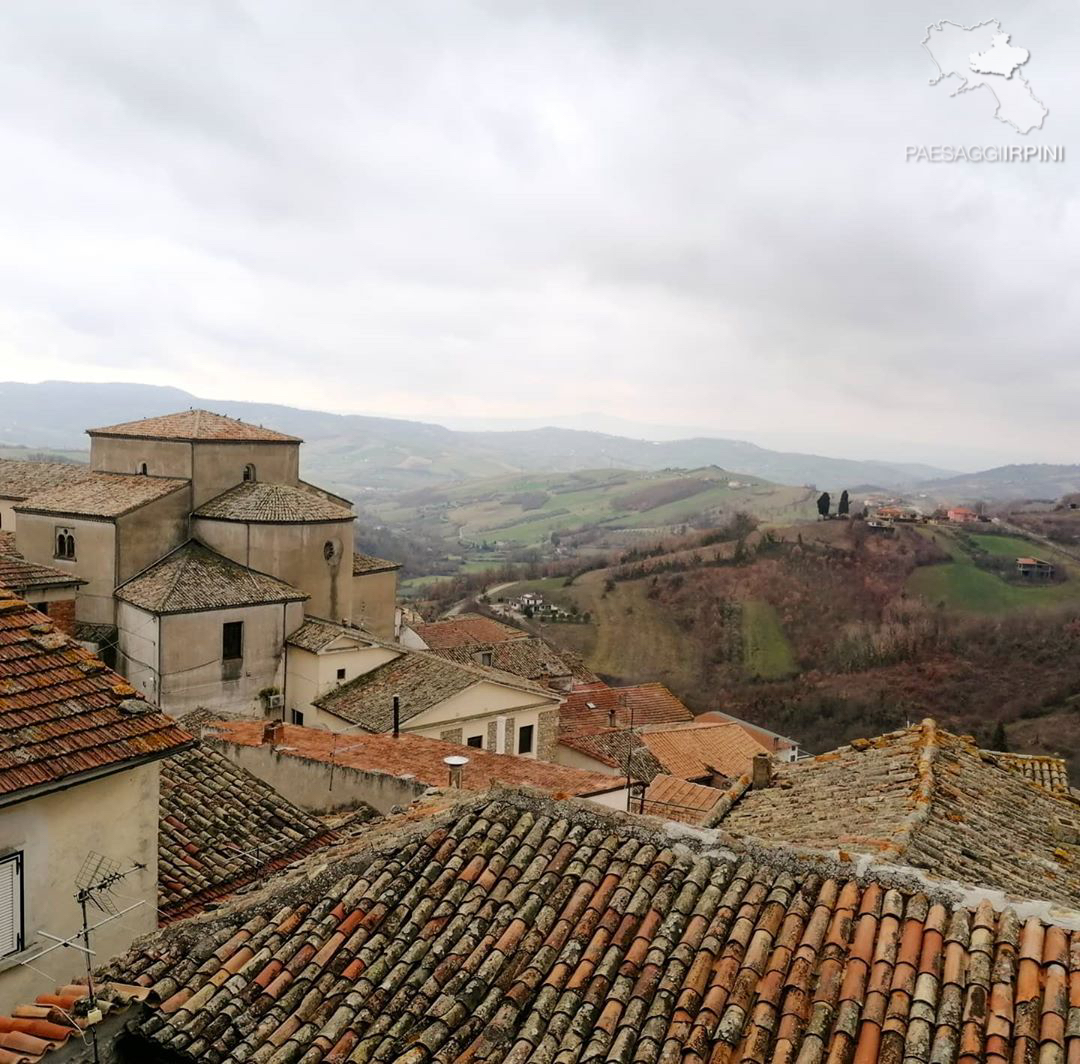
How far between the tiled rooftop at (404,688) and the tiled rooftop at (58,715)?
15.4m

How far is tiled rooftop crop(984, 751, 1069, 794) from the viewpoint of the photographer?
43.8 ft

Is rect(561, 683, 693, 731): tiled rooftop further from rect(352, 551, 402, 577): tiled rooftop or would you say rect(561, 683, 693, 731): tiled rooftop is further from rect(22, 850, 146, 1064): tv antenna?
rect(22, 850, 146, 1064): tv antenna

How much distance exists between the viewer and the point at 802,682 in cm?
7225

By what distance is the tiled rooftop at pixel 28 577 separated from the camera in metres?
24.5

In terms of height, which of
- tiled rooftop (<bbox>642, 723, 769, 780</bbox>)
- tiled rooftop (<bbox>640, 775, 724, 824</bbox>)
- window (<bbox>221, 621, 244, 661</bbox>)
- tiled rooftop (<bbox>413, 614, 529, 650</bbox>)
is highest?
window (<bbox>221, 621, 244, 661</bbox>)

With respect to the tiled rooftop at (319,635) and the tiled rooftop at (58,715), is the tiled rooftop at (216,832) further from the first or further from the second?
the tiled rooftop at (319,635)

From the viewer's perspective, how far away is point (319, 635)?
28.8 m

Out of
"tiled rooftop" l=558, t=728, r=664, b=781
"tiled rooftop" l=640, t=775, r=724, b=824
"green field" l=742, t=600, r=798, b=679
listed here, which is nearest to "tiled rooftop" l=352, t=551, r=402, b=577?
"tiled rooftop" l=558, t=728, r=664, b=781

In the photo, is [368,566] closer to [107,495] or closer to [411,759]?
[107,495]

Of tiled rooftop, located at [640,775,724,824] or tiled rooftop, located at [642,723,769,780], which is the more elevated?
tiled rooftop, located at [640,775,724,824]

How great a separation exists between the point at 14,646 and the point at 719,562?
91409 millimetres

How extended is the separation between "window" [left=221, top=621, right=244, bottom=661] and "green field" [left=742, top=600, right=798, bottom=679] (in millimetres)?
53483

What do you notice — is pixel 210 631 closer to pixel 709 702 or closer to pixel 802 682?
pixel 709 702

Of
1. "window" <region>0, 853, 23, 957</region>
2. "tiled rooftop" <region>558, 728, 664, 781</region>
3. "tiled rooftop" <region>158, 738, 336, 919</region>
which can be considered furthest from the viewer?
"tiled rooftop" <region>558, 728, 664, 781</region>
